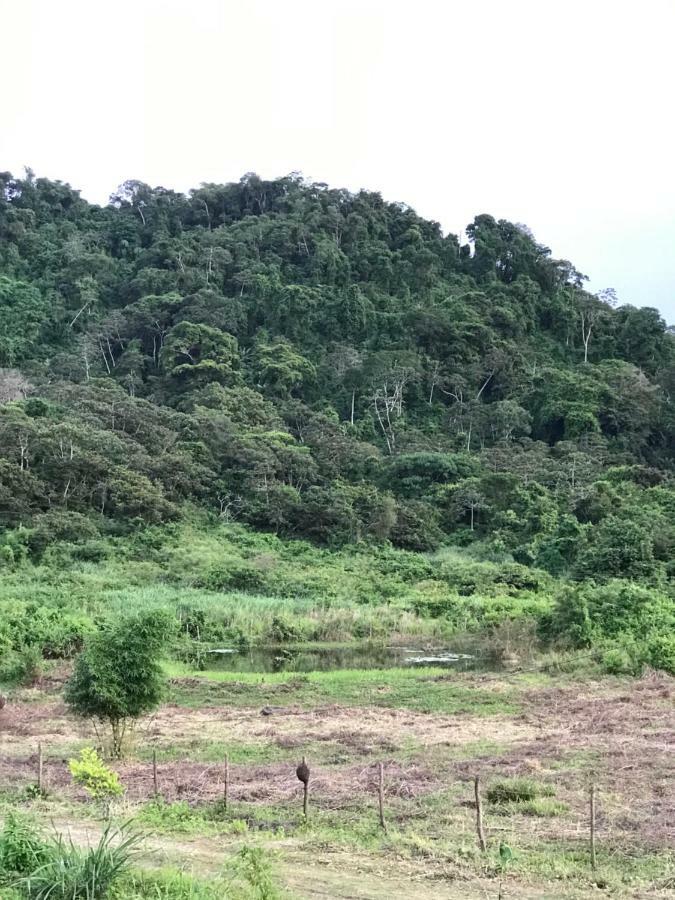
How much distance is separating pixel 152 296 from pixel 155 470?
31.2 meters

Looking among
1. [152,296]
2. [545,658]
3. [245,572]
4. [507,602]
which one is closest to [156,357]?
[152,296]

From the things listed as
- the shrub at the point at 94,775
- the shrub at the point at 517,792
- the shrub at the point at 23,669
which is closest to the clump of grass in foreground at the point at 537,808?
the shrub at the point at 517,792

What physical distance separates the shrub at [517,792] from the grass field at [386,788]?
1.3 inches

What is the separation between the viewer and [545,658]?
29.4 m

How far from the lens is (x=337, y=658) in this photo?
33.1m

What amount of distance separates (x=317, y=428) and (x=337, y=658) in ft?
127

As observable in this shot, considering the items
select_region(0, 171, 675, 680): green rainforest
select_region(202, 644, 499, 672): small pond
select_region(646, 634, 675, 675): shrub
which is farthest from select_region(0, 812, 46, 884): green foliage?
select_region(202, 644, 499, 672): small pond

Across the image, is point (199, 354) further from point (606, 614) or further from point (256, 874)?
point (256, 874)

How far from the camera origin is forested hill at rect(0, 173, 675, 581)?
55.8 metres

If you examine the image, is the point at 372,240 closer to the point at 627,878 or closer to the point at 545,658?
the point at 545,658

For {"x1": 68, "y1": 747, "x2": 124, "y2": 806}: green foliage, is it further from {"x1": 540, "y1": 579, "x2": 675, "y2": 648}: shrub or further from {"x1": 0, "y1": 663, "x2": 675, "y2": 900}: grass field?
{"x1": 540, "y1": 579, "x2": 675, "y2": 648}: shrub

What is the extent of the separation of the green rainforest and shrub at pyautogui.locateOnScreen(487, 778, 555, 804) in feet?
46.5

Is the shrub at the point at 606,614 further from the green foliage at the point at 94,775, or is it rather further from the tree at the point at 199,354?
the tree at the point at 199,354

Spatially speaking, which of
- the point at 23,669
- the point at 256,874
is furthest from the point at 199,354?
the point at 256,874
